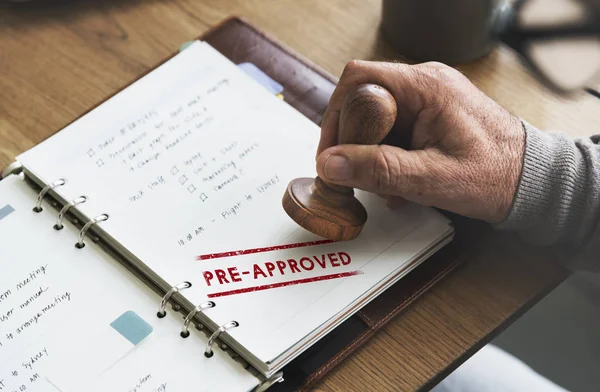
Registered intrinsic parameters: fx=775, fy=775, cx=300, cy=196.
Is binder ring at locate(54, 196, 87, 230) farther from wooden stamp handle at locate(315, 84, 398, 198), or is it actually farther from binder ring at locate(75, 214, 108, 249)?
wooden stamp handle at locate(315, 84, 398, 198)

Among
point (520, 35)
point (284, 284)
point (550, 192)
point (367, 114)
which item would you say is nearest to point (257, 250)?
point (284, 284)

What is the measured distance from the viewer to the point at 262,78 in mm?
851

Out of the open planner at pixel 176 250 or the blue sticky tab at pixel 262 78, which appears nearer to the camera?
the open planner at pixel 176 250

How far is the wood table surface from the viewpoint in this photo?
2.21 ft

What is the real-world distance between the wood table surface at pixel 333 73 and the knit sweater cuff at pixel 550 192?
4 cm

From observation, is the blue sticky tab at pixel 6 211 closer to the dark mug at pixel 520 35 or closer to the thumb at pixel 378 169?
the thumb at pixel 378 169

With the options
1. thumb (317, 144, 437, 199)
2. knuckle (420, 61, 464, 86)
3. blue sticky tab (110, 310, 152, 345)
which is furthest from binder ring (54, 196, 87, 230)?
knuckle (420, 61, 464, 86)

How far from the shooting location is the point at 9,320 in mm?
647

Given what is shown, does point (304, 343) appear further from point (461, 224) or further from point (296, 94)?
point (296, 94)

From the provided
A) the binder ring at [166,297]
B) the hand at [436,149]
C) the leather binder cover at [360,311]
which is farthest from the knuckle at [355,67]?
the binder ring at [166,297]

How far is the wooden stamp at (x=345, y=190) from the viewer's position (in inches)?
25.3

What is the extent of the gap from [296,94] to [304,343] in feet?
1.01

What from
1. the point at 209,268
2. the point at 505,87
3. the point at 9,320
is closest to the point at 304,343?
the point at 209,268

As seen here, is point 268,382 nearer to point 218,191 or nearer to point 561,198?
point 218,191
